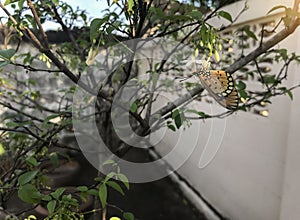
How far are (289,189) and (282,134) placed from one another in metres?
0.31

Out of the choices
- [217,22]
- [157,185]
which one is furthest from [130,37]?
[157,185]

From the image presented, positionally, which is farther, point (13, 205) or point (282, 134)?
point (13, 205)

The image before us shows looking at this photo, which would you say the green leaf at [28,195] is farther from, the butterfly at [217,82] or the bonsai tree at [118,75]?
the butterfly at [217,82]

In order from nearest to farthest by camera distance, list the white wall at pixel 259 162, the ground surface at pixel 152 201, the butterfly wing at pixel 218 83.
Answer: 1. the butterfly wing at pixel 218 83
2. the white wall at pixel 259 162
3. the ground surface at pixel 152 201

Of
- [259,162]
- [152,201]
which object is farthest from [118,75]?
[152,201]

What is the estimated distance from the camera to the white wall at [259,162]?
1.36m

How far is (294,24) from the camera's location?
2.31 feet

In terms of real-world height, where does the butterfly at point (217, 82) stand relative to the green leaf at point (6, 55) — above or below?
below

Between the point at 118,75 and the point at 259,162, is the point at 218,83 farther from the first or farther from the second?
the point at 259,162

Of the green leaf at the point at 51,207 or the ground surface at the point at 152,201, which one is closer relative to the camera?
the green leaf at the point at 51,207

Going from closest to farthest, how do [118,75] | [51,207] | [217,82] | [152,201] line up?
[217,82] → [51,207] → [118,75] → [152,201]

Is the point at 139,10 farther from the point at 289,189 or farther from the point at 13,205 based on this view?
the point at 13,205

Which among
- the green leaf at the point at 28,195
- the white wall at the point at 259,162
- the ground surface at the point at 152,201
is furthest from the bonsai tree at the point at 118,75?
the ground surface at the point at 152,201

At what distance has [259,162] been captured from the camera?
171 centimetres
